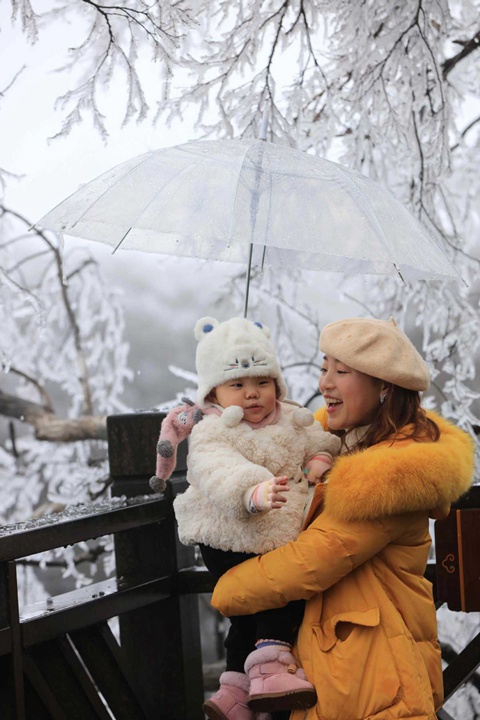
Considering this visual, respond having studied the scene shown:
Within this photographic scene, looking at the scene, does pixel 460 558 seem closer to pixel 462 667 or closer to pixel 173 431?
pixel 462 667

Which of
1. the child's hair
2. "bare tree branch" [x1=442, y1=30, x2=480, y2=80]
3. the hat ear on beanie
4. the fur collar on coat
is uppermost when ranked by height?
"bare tree branch" [x1=442, y1=30, x2=480, y2=80]

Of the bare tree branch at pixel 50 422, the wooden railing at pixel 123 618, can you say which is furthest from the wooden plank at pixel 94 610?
the bare tree branch at pixel 50 422

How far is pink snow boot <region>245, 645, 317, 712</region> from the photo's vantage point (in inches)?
68.4

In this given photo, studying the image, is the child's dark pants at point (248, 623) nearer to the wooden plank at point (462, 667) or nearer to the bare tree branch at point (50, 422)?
the wooden plank at point (462, 667)

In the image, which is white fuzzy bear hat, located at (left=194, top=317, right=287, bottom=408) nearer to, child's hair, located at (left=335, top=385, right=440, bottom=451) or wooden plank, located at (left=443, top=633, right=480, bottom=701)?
child's hair, located at (left=335, top=385, right=440, bottom=451)

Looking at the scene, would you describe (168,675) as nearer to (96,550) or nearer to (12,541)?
(12,541)

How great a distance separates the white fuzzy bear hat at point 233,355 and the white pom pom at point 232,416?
0.08m

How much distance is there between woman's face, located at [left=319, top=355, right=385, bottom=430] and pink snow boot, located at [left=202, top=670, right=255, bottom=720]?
0.65 metres

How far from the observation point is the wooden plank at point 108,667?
236 cm

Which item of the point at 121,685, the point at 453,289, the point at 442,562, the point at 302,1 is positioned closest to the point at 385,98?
the point at 302,1

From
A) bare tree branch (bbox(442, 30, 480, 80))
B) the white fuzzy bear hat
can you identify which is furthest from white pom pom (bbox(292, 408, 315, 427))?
bare tree branch (bbox(442, 30, 480, 80))

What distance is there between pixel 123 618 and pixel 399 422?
1.35m

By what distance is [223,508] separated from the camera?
1728 mm

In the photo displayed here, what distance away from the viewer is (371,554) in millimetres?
1764
